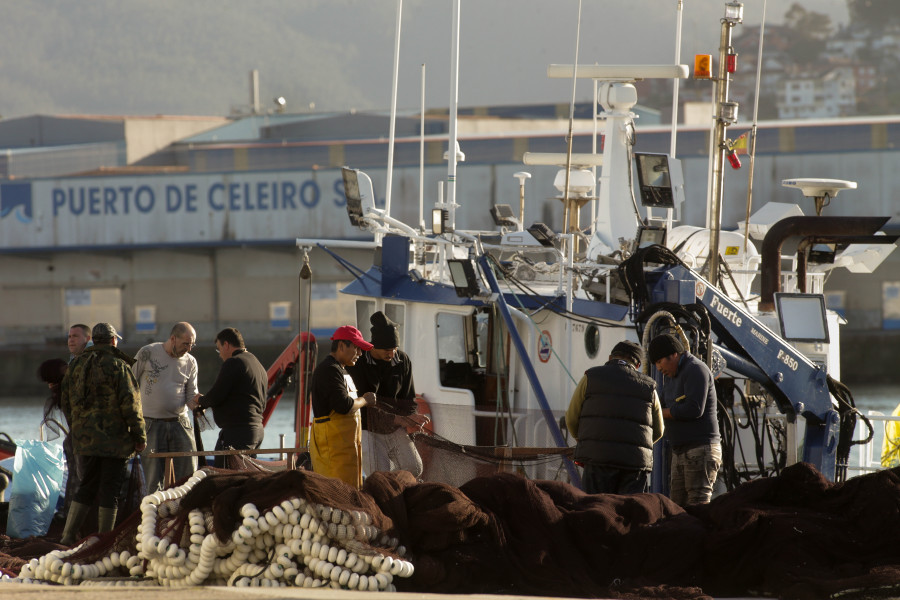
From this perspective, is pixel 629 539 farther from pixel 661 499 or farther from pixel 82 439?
pixel 82 439

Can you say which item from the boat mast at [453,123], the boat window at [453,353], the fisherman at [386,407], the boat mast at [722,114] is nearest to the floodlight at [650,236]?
the boat mast at [722,114]

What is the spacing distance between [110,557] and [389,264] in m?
4.77

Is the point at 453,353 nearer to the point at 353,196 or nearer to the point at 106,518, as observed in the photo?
the point at 353,196

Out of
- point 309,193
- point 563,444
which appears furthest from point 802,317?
point 309,193

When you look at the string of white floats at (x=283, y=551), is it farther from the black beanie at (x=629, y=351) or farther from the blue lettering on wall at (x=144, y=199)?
the blue lettering on wall at (x=144, y=199)

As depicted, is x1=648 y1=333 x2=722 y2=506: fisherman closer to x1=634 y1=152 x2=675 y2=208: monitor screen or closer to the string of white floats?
the string of white floats

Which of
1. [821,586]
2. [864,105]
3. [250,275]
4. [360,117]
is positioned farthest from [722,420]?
[864,105]

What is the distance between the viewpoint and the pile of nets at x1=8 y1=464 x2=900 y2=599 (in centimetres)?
557

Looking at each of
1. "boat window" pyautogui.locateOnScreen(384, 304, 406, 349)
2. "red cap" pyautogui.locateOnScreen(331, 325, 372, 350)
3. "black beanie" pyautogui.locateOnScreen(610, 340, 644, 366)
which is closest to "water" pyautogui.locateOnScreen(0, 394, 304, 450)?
"boat window" pyautogui.locateOnScreen(384, 304, 406, 349)

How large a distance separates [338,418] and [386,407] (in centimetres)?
93

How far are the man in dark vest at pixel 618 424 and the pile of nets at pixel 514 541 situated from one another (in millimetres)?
492

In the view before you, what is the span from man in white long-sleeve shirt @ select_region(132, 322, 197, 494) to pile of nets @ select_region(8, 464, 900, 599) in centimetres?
187

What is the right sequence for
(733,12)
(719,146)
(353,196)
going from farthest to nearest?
1. (353,196)
2. (719,146)
3. (733,12)

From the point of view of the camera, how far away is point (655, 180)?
9.64m
